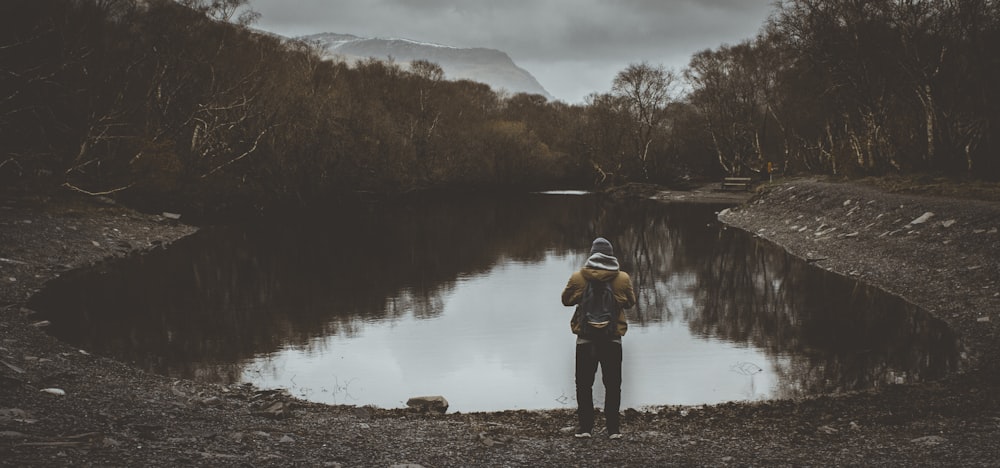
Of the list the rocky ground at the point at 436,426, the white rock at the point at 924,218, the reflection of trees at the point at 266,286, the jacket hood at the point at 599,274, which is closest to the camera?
the rocky ground at the point at 436,426

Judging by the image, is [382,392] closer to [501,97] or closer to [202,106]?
[202,106]

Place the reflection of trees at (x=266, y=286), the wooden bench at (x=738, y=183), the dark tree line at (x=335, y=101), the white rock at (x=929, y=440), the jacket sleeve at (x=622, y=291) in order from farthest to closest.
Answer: the wooden bench at (x=738, y=183) < the dark tree line at (x=335, y=101) < the reflection of trees at (x=266, y=286) < the jacket sleeve at (x=622, y=291) < the white rock at (x=929, y=440)

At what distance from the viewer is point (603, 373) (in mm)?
9680

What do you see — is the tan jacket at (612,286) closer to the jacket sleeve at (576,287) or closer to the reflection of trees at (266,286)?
the jacket sleeve at (576,287)

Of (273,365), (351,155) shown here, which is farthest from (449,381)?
(351,155)

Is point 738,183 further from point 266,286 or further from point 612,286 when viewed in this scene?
point 612,286

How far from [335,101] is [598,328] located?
55410 mm

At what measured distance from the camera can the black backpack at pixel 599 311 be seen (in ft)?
30.9

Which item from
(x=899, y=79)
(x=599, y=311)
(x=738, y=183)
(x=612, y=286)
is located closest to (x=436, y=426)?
(x=599, y=311)

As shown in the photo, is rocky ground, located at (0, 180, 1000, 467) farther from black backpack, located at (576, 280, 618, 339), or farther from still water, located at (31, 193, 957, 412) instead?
black backpack, located at (576, 280, 618, 339)

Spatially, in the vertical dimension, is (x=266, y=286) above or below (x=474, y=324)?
above

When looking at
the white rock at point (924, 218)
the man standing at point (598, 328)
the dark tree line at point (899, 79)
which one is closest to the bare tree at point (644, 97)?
the dark tree line at point (899, 79)

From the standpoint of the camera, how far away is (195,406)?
1133cm

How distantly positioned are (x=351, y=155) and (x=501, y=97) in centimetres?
8346
